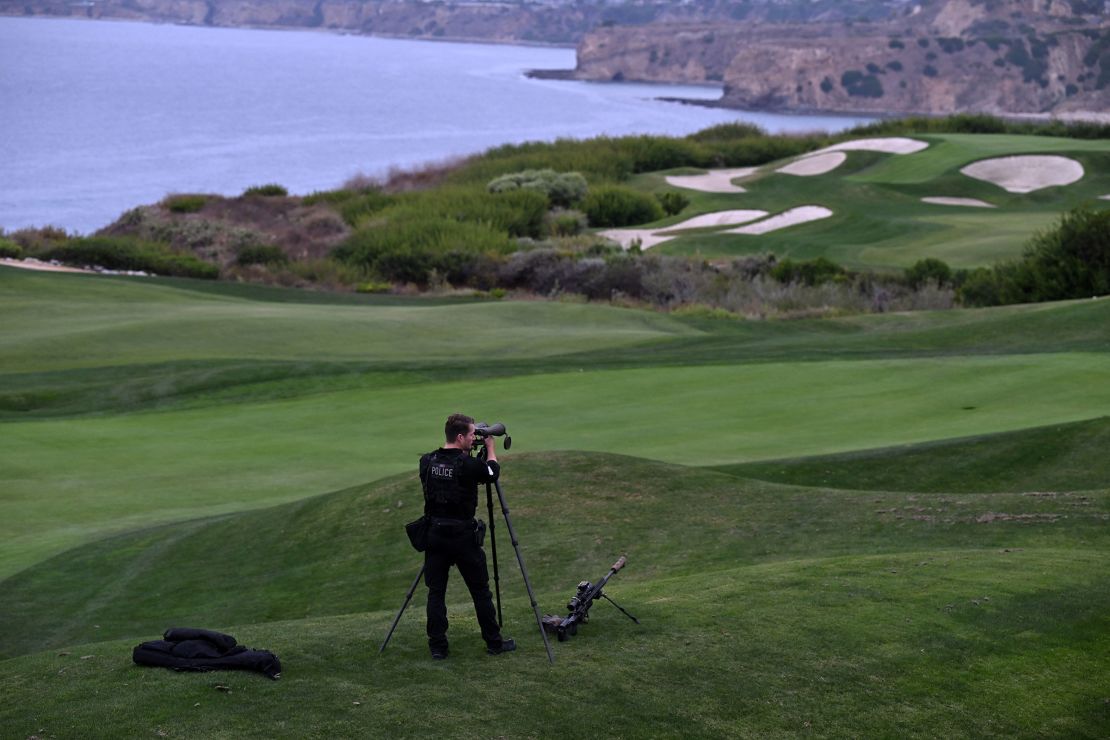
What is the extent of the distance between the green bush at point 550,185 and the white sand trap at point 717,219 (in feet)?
23.9

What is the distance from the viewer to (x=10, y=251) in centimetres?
4934

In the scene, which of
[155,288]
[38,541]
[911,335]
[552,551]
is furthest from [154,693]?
[155,288]

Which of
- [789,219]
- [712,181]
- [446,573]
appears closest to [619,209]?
[712,181]

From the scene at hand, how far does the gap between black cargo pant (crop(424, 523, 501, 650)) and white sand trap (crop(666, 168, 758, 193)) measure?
2409 inches

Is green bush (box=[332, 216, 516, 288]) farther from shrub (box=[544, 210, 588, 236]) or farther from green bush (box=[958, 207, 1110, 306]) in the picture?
green bush (box=[958, 207, 1110, 306])

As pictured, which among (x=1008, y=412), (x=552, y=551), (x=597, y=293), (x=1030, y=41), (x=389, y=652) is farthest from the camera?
(x=1030, y=41)

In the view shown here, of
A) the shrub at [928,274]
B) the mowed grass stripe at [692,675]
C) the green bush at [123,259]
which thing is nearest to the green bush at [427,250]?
the green bush at [123,259]

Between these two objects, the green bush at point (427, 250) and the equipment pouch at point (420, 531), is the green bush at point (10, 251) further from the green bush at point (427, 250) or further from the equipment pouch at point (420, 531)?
the equipment pouch at point (420, 531)

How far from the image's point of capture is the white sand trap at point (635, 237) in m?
59.1

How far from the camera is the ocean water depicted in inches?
3883

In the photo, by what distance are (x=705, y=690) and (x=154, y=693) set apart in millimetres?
3365

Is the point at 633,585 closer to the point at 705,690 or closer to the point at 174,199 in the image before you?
the point at 705,690

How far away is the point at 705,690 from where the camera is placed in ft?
29.4

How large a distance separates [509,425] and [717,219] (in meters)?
42.6
